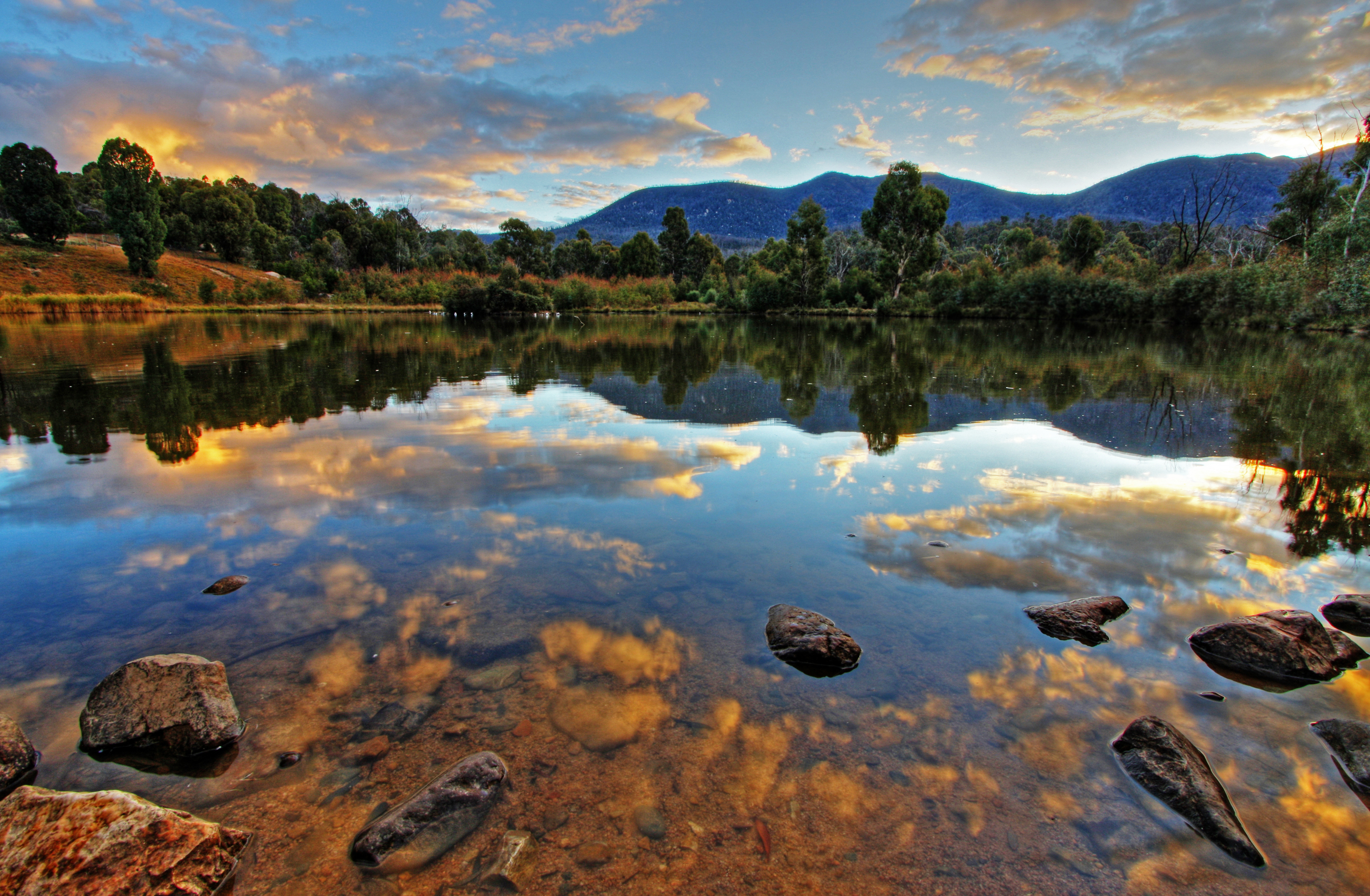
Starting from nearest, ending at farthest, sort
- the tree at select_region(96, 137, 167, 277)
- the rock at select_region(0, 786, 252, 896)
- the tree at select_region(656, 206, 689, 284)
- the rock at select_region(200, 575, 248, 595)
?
the rock at select_region(0, 786, 252, 896) < the rock at select_region(200, 575, 248, 595) < the tree at select_region(96, 137, 167, 277) < the tree at select_region(656, 206, 689, 284)

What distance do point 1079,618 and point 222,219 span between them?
3264 inches

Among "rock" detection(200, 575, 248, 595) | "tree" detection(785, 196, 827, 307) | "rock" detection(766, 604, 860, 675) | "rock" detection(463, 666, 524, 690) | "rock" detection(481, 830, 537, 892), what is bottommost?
"rock" detection(481, 830, 537, 892)

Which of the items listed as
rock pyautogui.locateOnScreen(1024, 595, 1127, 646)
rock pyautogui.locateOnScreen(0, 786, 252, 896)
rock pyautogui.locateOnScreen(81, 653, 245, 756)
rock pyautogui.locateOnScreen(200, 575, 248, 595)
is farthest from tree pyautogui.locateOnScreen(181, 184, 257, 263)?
rock pyautogui.locateOnScreen(1024, 595, 1127, 646)

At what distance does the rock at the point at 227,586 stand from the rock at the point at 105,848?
2.16m

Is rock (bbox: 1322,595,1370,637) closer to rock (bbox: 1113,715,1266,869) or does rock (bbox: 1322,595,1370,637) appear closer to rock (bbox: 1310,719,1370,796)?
rock (bbox: 1310,719,1370,796)

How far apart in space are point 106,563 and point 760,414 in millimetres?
8625

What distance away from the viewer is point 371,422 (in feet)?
31.6

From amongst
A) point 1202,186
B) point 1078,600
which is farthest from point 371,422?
point 1202,186

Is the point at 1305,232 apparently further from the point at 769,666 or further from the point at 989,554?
the point at 769,666

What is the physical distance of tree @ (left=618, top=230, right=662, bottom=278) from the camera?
72.4 meters

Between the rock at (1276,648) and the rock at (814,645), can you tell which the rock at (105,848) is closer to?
the rock at (814,645)

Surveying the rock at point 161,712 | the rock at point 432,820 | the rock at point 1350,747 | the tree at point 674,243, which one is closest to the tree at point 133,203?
the tree at point 674,243

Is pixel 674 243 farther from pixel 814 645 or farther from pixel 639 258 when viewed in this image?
pixel 814 645

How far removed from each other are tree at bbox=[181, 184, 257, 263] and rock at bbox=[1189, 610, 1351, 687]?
8256 cm
